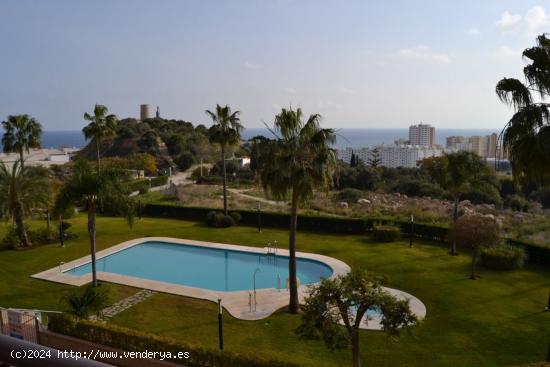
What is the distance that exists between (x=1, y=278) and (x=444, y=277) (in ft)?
63.7

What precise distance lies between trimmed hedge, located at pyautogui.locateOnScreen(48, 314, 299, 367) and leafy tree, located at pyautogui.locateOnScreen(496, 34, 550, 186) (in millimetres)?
7738

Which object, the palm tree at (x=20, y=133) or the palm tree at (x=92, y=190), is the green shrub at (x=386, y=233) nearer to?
the palm tree at (x=92, y=190)

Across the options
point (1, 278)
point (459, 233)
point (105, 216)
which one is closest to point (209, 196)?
point (105, 216)

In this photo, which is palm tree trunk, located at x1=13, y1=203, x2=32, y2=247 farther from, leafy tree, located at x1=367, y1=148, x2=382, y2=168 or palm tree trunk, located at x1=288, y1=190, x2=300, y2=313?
leafy tree, located at x1=367, y1=148, x2=382, y2=168

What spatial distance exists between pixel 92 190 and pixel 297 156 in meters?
8.42

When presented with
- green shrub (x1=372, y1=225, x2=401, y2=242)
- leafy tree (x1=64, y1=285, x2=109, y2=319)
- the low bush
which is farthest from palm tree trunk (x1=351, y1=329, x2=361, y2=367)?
the low bush

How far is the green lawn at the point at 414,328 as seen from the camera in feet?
42.4

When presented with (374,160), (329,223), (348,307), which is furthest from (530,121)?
(374,160)

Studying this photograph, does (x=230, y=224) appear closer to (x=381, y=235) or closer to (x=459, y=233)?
(x=381, y=235)

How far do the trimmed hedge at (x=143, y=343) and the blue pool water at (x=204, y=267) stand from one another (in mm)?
7925

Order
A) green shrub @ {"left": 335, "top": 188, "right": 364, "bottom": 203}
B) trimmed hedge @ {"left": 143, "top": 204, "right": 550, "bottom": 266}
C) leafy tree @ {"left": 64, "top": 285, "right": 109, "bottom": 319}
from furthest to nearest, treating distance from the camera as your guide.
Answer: green shrub @ {"left": 335, "top": 188, "right": 364, "bottom": 203} → trimmed hedge @ {"left": 143, "top": 204, "right": 550, "bottom": 266} → leafy tree @ {"left": 64, "top": 285, "right": 109, "bottom": 319}

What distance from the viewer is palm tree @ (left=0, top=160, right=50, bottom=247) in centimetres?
2298

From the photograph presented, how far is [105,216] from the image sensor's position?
34.1 m

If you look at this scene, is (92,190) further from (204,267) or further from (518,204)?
(518,204)
